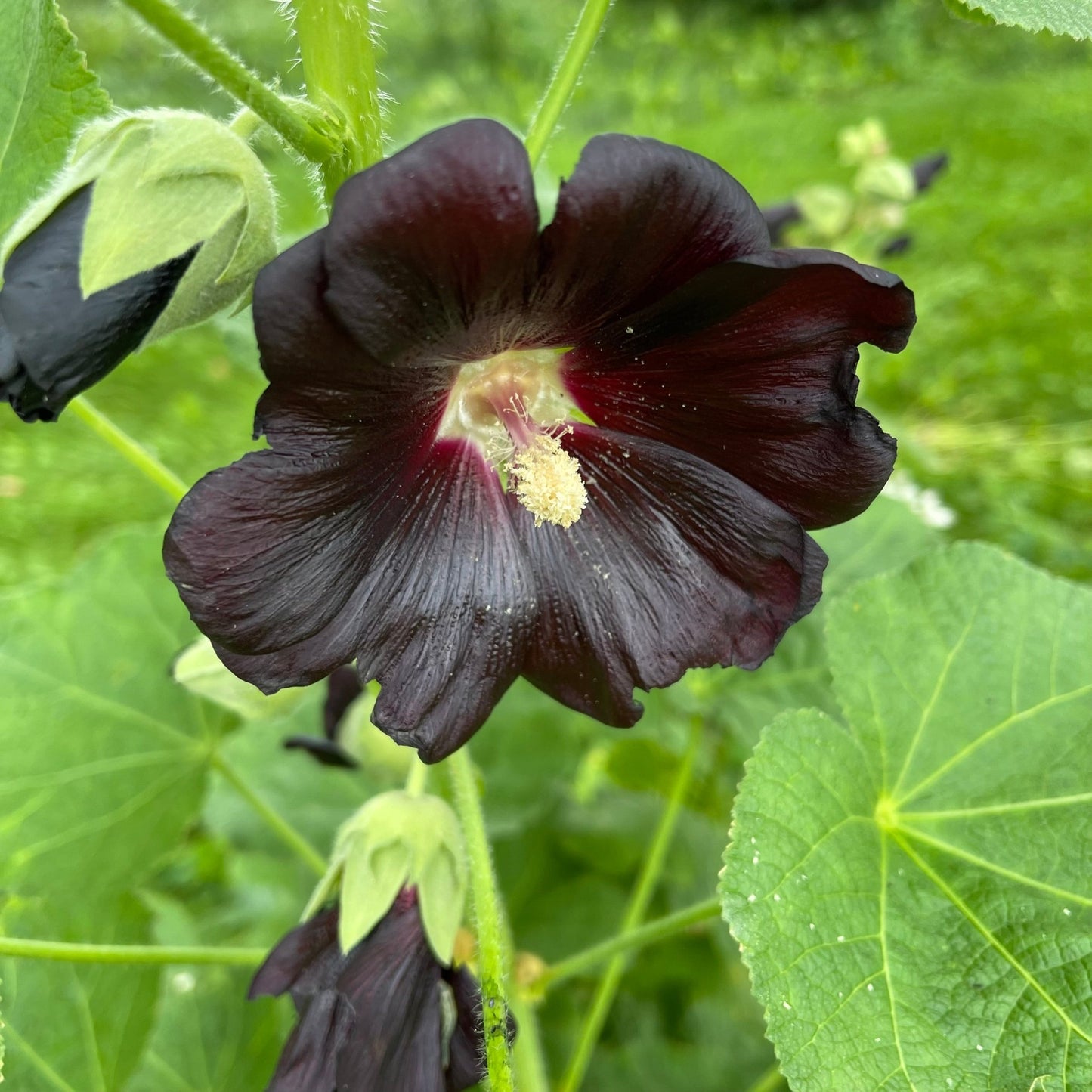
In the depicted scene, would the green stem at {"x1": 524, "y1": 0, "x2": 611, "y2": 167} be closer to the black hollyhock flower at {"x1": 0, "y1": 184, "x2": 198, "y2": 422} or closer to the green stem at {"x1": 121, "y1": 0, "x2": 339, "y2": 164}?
the green stem at {"x1": 121, "y1": 0, "x2": 339, "y2": 164}

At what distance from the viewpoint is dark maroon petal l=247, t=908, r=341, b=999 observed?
3.16 ft

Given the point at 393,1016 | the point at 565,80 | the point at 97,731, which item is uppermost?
the point at 565,80

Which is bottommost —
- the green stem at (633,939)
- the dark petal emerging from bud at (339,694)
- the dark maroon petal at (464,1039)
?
the dark petal emerging from bud at (339,694)

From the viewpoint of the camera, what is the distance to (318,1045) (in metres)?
0.93

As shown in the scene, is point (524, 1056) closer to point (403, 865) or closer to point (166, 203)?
point (403, 865)

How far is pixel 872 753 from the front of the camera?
3.51 ft

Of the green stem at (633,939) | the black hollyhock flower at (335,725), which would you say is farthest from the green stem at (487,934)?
the black hollyhock flower at (335,725)

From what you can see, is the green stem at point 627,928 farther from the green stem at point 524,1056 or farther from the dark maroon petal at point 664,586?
the dark maroon petal at point 664,586

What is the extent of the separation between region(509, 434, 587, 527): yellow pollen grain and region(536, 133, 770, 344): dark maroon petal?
18 centimetres

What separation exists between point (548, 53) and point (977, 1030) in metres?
7.48

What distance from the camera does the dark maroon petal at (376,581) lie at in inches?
28.7

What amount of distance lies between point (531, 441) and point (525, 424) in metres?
0.02

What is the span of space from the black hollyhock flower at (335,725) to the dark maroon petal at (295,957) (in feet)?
1.03

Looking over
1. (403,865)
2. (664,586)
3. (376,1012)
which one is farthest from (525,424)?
(376,1012)
